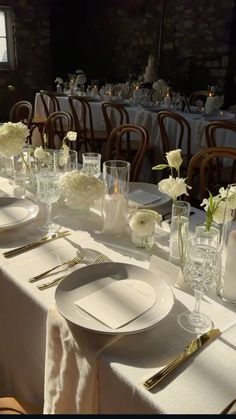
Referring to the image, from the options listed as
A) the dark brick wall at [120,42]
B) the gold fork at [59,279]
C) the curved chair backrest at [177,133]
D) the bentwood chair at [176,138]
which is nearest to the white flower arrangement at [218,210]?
the gold fork at [59,279]

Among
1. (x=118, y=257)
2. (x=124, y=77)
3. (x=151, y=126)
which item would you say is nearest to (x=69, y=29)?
(x=124, y=77)

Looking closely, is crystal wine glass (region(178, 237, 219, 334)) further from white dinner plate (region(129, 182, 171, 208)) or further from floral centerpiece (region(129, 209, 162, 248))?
white dinner plate (region(129, 182, 171, 208))

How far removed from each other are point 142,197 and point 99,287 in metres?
0.68

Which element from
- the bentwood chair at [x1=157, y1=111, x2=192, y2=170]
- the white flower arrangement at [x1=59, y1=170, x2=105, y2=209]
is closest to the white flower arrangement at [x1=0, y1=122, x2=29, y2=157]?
the white flower arrangement at [x1=59, y1=170, x2=105, y2=209]

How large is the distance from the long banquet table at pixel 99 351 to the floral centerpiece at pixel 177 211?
0.08m

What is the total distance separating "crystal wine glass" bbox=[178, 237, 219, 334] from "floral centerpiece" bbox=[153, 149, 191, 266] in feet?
0.58

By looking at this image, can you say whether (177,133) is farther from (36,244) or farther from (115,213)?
(36,244)

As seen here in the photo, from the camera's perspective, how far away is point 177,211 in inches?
44.5

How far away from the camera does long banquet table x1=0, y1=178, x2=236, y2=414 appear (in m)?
0.70

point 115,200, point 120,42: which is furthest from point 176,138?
point 120,42

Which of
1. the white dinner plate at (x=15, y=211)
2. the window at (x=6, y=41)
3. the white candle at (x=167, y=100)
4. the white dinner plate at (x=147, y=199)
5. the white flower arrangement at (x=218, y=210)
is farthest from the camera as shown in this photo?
the window at (x=6, y=41)

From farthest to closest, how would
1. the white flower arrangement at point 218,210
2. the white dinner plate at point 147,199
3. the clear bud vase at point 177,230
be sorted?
1. the white dinner plate at point 147,199
2. the clear bud vase at point 177,230
3. the white flower arrangement at point 218,210

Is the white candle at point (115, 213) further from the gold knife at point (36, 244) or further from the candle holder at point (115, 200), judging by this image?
the gold knife at point (36, 244)

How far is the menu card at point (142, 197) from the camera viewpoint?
60.7 inches
